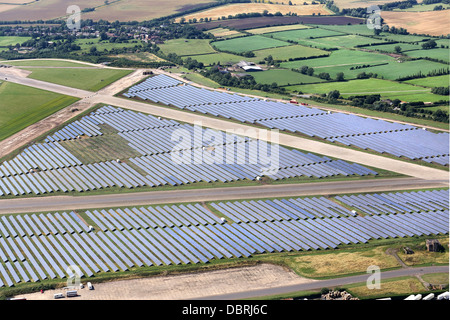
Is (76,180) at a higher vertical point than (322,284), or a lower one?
higher

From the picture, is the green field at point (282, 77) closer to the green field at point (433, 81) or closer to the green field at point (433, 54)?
the green field at point (433, 81)

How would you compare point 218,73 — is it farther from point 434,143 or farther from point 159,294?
point 159,294

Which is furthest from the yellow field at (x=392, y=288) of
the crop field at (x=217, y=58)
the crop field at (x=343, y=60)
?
the crop field at (x=217, y=58)

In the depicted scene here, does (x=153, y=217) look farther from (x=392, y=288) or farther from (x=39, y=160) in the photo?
(x=392, y=288)
